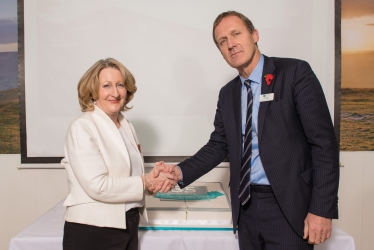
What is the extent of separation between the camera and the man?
4.21ft

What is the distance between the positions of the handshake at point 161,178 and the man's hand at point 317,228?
2.18 ft

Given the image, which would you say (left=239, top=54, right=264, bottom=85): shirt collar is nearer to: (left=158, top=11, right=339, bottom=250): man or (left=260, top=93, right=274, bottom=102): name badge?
(left=158, top=11, right=339, bottom=250): man

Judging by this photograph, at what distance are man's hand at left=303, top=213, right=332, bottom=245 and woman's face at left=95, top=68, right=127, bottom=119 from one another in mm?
935

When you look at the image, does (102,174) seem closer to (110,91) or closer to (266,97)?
(110,91)

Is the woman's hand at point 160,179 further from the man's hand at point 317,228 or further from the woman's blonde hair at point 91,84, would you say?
the man's hand at point 317,228

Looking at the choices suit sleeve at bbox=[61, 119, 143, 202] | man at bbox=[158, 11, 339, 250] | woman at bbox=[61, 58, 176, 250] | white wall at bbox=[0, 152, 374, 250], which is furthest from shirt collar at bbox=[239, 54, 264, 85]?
white wall at bbox=[0, 152, 374, 250]

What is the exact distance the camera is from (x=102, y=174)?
1.33 metres

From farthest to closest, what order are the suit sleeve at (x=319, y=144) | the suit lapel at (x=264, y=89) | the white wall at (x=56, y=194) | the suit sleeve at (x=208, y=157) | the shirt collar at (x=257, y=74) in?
1. the white wall at (x=56, y=194)
2. the suit sleeve at (x=208, y=157)
3. the shirt collar at (x=257, y=74)
4. the suit lapel at (x=264, y=89)
5. the suit sleeve at (x=319, y=144)

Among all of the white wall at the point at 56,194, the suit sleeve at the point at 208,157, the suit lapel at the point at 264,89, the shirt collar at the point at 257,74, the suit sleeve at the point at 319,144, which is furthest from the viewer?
the white wall at the point at 56,194

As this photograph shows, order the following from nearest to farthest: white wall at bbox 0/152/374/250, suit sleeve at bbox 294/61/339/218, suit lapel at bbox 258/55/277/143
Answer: suit sleeve at bbox 294/61/339/218 < suit lapel at bbox 258/55/277/143 < white wall at bbox 0/152/374/250

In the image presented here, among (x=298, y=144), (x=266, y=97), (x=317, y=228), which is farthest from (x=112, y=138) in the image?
(x=317, y=228)

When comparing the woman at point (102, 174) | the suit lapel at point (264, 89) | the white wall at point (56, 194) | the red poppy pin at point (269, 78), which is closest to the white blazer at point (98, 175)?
the woman at point (102, 174)

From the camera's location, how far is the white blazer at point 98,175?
4.32ft

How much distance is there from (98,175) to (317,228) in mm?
878
